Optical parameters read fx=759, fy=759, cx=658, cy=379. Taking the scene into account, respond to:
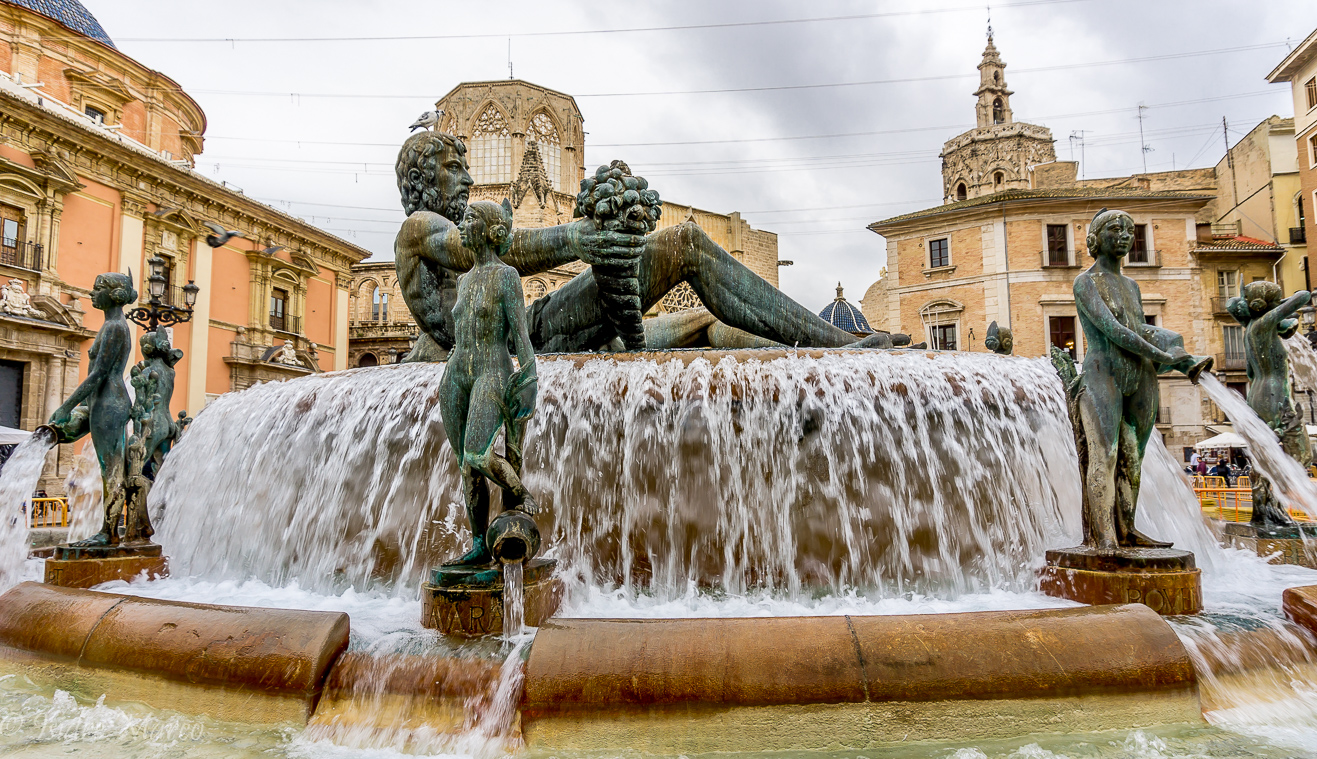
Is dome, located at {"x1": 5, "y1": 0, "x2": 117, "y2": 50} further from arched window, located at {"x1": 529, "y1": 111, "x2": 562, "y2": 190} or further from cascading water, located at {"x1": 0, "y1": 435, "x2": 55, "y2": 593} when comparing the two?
cascading water, located at {"x1": 0, "y1": 435, "x2": 55, "y2": 593}

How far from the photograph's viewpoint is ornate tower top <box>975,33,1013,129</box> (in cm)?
5647

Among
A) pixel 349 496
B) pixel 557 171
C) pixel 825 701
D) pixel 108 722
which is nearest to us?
pixel 825 701

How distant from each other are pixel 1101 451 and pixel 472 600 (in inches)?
123

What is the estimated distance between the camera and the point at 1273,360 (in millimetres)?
6141

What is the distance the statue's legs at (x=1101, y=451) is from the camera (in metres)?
3.76

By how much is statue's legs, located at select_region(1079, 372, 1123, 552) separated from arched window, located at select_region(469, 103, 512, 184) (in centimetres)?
4633

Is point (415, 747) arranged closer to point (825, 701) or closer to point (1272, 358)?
point (825, 701)

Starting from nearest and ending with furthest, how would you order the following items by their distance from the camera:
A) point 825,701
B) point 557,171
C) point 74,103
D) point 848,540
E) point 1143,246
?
point 825,701, point 848,540, point 74,103, point 1143,246, point 557,171

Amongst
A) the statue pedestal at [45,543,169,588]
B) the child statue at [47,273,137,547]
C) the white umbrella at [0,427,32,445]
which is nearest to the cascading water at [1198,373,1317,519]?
the statue pedestal at [45,543,169,588]

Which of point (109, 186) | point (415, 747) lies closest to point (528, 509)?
point (415, 747)

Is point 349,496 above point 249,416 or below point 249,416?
below

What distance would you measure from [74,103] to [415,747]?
106 ft

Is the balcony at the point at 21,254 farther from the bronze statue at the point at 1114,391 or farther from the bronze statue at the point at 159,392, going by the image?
the bronze statue at the point at 1114,391

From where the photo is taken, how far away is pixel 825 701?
249 centimetres
